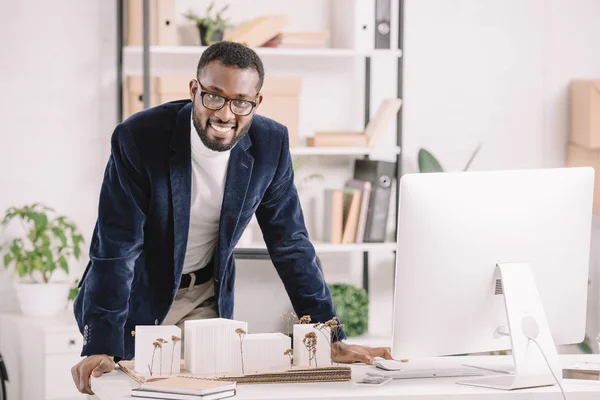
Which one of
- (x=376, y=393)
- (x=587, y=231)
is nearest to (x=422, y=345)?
(x=376, y=393)

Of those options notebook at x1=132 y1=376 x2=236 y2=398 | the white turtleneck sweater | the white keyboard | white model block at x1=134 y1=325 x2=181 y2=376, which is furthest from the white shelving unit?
notebook at x1=132 y1=376 x2=236 y2=398

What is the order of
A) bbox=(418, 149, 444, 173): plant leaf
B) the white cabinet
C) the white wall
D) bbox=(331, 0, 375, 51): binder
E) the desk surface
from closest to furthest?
the desk surface → the white cabinet → bbox=(331, 0, 375, 51): binder → bbox=(418, 149, 444, 173): plant leaf → the white wall

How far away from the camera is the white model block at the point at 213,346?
1.93 m

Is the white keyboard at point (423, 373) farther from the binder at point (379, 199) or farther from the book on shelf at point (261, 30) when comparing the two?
the book on shelf at point (261, 30)

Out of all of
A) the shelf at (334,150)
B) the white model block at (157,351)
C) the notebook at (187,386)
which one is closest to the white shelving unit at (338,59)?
the shelf at (334,150)

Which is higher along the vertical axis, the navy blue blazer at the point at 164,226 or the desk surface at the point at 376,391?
the navy blue blazer at the point at 164,226

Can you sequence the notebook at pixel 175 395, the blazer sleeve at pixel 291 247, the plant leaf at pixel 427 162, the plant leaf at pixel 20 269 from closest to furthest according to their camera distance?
the notebook at pixel 175 395, the blazer sleeve at pixel 291 247, the plant leaf at pixel 20 269, the plant leaf at pixel 427 162

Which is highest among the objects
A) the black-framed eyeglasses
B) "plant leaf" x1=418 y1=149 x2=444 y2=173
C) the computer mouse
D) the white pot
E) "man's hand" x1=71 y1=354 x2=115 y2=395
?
the black-framed eyeglasses

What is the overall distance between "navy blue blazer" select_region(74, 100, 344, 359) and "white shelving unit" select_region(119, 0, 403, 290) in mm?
1431

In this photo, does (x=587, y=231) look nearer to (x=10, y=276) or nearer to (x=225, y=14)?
(x=225, y=14)

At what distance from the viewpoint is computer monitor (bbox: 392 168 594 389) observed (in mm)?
1905

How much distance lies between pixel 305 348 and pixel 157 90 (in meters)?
1.99

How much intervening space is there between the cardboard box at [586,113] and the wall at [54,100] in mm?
2020

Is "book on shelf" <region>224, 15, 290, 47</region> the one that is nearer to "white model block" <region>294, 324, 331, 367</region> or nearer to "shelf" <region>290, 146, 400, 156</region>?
"shelf" <region>290, 146, 400, 156</region>
